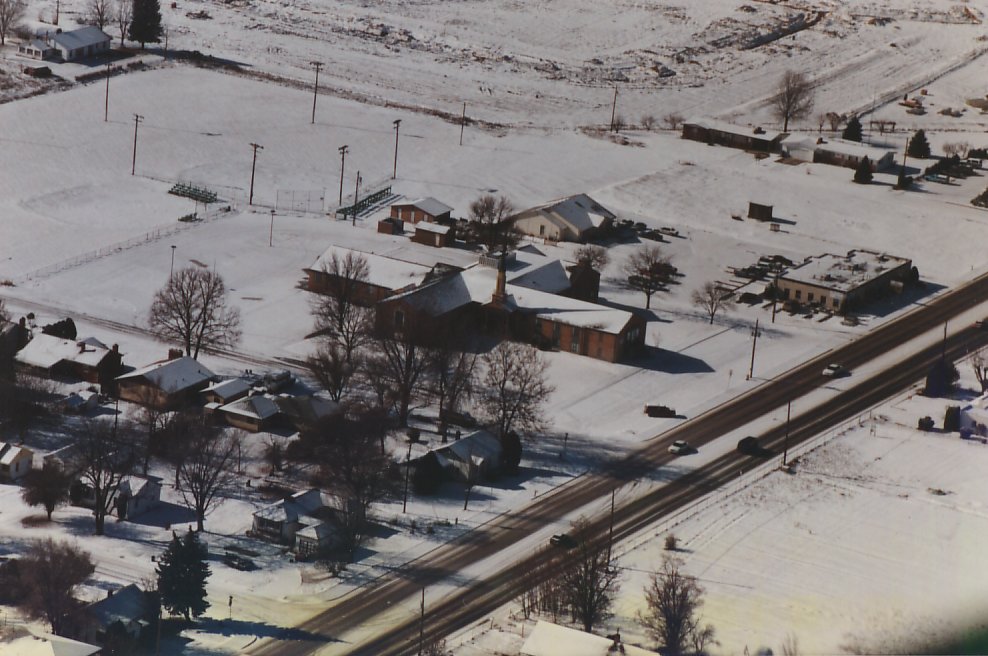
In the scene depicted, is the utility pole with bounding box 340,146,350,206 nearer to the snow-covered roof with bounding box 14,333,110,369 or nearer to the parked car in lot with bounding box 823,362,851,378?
the snow-covered roof with bounding box 14,333,110,369

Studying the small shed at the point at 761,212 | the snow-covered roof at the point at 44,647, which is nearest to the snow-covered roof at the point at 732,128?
the small shed at the point at 761,212

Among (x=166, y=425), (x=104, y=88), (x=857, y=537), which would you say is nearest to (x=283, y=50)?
(x=104, y=88)

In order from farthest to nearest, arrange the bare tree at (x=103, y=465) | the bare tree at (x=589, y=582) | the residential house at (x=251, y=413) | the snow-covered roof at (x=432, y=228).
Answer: the snow-covered roof at (x=432, y=228) < the residential house at (x=251, y=413) < the bare tree at (x=103, y=465) < the bare tree at (x=589, y=582)

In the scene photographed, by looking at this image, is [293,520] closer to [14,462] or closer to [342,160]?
[14,462]

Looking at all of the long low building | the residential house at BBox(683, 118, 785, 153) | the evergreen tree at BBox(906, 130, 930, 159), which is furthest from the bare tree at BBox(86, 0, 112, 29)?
the long low building

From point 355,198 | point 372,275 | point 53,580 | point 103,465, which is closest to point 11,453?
point 103,465

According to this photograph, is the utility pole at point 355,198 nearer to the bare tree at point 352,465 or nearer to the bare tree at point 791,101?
the bare tree at point 352,465
